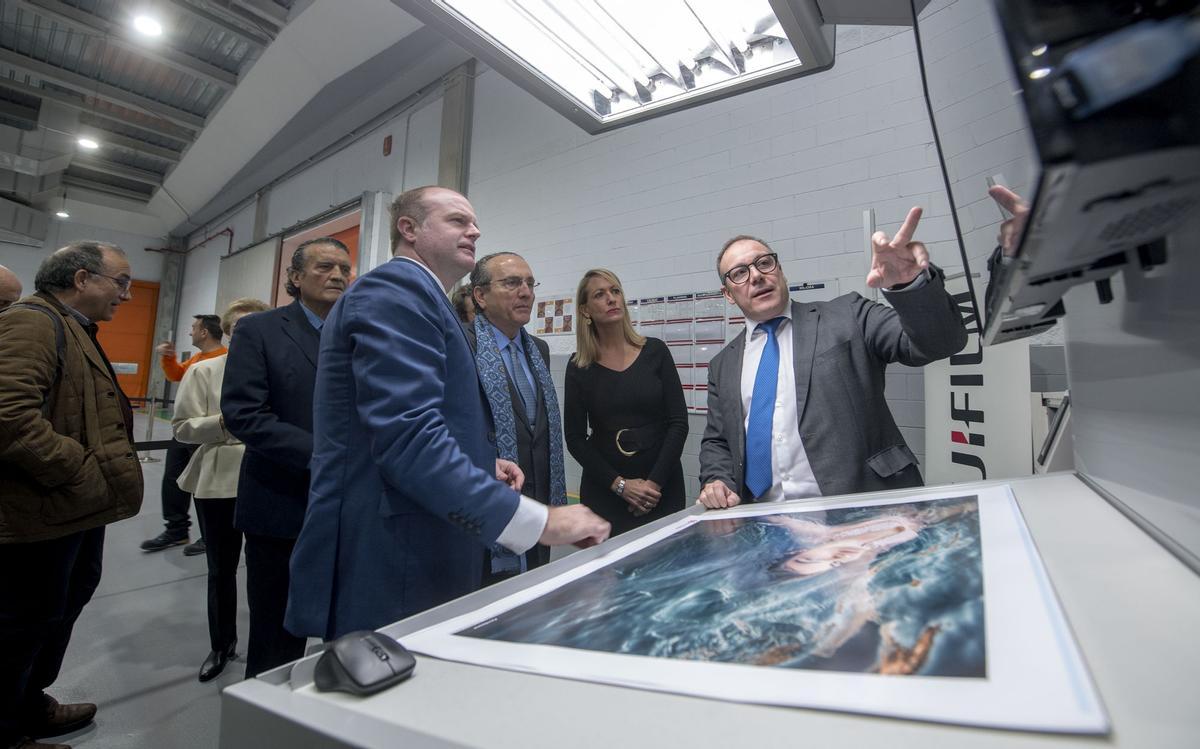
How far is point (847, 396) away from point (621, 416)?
0.95m

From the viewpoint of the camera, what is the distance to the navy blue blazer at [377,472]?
0.86 meters

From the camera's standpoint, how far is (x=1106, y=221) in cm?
30

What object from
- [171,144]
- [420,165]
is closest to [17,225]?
[171,144]

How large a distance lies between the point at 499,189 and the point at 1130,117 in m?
3.95

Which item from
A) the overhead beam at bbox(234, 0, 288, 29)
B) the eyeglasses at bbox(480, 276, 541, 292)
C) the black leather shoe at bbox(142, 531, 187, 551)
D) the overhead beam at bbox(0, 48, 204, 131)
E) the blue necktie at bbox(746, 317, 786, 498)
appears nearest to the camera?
the blue necktie at bbox(746, 317, 786, 498)

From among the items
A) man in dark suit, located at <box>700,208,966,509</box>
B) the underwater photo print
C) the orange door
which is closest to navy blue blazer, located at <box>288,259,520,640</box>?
the underwater photo print

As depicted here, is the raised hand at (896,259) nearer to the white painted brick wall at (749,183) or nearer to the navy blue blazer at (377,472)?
the navy blue blazer at (377,472)

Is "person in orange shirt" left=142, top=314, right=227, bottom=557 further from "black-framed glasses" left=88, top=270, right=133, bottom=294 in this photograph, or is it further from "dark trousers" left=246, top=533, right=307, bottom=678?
"dark trousers" left=246, top=533, right=307, bottom=678

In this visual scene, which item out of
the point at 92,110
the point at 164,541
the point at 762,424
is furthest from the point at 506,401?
the point at 92,110

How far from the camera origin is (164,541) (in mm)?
3369

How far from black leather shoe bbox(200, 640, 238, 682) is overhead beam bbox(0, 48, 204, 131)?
6353mm

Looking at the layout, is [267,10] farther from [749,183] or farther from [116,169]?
[116,169]

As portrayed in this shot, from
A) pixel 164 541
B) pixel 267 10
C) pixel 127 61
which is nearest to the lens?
pixel 164 541

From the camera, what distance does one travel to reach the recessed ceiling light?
13.5ft
